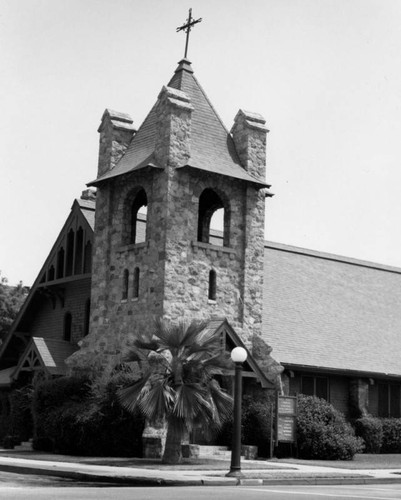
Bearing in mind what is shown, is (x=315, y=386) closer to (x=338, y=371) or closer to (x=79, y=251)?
(x=338, y=371)

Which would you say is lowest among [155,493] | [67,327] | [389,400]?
[155,493]

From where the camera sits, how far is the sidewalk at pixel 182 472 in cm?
2206

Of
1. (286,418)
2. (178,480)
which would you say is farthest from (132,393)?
(178,480)

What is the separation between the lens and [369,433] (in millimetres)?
36688

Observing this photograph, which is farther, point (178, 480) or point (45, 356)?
point (45, 356)

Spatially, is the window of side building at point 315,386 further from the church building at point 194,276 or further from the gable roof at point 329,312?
the gable roof at point 329,312

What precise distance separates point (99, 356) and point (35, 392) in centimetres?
263

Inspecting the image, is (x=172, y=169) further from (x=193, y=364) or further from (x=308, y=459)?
(x=308, y=459)

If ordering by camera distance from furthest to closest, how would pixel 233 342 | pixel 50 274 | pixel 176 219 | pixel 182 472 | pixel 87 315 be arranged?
1. pixel 50 274
2. pixel 87 315
3. pixel 176 219
4. pixel 233 342
5. pixel 182 472

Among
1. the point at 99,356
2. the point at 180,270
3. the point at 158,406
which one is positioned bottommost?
the point at 158,406

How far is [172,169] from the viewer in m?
33.6

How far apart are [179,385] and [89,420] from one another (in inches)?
193

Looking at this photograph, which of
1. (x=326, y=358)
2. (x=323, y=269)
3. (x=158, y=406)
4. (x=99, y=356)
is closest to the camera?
→ (x=158, y=406)

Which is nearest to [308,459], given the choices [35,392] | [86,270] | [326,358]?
[326,358]
